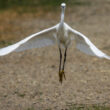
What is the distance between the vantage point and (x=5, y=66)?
10008 millimetres

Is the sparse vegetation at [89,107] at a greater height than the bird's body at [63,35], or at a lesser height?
lesser

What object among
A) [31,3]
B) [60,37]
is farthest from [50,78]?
[31,3]

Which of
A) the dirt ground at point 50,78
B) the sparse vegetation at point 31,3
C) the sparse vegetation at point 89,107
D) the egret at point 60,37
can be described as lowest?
the sparse vegetation at point 89,107

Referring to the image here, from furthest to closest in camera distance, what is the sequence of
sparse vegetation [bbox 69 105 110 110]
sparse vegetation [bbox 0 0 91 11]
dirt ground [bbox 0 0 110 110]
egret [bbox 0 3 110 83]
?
sparse vegetation [bbox 0 0 91 11] < egret [bbox 0 3 110 83] < dirt ground [bbox 0 0 110 110] < sparse vegetation [bbox 69 105 110 110]

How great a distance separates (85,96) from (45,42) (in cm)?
127

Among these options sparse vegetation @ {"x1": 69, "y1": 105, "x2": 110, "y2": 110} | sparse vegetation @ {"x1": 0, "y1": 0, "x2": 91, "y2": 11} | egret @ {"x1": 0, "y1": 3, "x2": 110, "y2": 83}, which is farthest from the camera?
sparse vegetation @ {"x1": 0, "y1": 0, "x2": 91, "y2": 11}

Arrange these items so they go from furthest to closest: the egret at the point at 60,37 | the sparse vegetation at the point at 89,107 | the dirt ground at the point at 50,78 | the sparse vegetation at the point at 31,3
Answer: the sparse vegetation at the point at 31,3 → the egret at the point at 60,37 → the dirt ground at the point at 50,78 → the sparse vegetation at the point at 89,107

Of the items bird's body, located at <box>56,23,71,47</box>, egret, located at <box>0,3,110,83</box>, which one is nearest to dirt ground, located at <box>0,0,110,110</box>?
egret, located at <box>0,3,110,83</box>

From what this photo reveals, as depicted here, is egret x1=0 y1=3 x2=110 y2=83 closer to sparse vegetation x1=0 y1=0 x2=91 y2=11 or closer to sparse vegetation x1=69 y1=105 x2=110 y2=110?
sparse vegetation x1=69 y1=105 x2=110 y2=110

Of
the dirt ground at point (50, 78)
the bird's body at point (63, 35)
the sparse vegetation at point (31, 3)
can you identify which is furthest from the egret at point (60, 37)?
the sparse vegetation at point (31, 3)

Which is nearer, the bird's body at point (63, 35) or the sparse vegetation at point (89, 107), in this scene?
the sparse vegetation at point (89, 107)

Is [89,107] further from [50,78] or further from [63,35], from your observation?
[50,78]

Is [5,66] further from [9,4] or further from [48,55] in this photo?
[9,4]

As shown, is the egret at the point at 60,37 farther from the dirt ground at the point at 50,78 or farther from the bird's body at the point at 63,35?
the dirt ground at the point at 50,78
